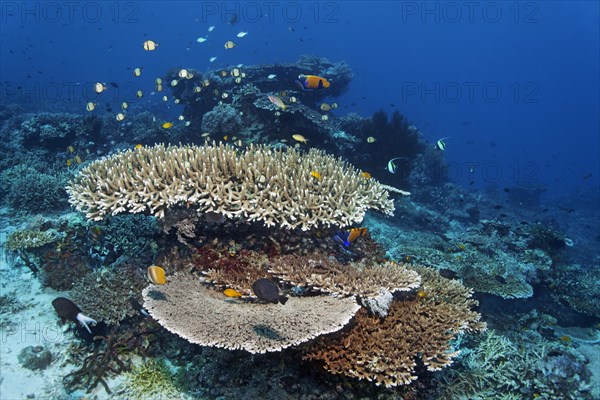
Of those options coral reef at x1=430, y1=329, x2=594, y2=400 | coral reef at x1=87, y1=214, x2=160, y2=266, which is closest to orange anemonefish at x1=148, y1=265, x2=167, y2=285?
coral reef at x1=87, y1=214, x2=160, y2=266

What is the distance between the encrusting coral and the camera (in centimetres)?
382

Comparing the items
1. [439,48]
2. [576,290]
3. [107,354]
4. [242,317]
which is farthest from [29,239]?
[439,48]

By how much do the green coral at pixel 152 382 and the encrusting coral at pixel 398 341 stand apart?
1.91 meters

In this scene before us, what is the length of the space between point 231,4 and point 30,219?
161 metres

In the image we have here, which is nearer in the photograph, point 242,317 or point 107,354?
point 242,317

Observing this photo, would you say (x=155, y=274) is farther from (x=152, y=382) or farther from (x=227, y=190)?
(x=152, y=382)

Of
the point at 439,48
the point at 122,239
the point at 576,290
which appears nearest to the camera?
the point at 122,239

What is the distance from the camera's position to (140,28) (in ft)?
447

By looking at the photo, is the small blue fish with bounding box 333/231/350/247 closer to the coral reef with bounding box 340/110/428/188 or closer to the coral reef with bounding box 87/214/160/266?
the coral reef with bounding box 87/214/160/266

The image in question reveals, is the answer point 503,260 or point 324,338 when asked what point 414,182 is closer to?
point 503,260

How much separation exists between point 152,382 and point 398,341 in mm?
3187

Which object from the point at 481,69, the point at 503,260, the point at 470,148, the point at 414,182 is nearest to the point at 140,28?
the point at 470,148

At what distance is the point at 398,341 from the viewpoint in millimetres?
4059

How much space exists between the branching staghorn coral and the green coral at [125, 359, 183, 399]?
206 cm
